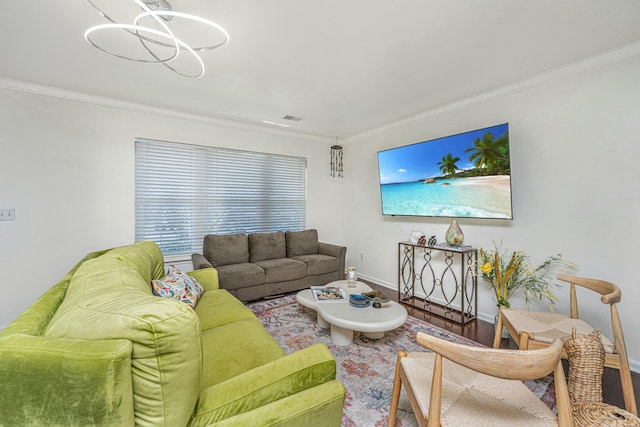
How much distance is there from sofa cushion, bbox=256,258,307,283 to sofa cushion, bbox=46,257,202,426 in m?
2.64

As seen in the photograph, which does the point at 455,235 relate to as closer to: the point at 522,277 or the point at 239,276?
the point at 522,277

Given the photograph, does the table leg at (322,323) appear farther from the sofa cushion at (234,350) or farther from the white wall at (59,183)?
the white wall at (59,183)

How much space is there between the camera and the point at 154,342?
0.76 meters

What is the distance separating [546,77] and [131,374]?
143 inches

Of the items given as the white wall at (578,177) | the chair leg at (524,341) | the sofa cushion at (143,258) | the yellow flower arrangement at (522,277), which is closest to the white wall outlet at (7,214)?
the sofa cushion at (143,258)

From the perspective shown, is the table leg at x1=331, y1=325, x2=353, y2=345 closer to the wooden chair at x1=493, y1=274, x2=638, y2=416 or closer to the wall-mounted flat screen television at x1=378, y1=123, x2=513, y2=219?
the wooden chair at x1=493, y1=274, x2=638, y2=416

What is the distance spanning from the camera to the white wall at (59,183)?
2.73 metres

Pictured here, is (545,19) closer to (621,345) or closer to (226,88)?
(621,345)

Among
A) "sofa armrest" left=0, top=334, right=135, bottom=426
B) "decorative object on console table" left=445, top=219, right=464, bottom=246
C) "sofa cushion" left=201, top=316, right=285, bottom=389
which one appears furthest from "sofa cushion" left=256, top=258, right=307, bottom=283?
"sofa armrest" left=0, top=334, right=135, bottom=426

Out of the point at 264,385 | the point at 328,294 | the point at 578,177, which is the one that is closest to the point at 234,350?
the point at 264,385

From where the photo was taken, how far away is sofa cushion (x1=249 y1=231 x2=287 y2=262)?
3.88m

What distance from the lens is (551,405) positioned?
5.57 feet

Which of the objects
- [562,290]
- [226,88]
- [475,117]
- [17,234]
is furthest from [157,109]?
[562,290]

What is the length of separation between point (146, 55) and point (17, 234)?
2.32 meters
